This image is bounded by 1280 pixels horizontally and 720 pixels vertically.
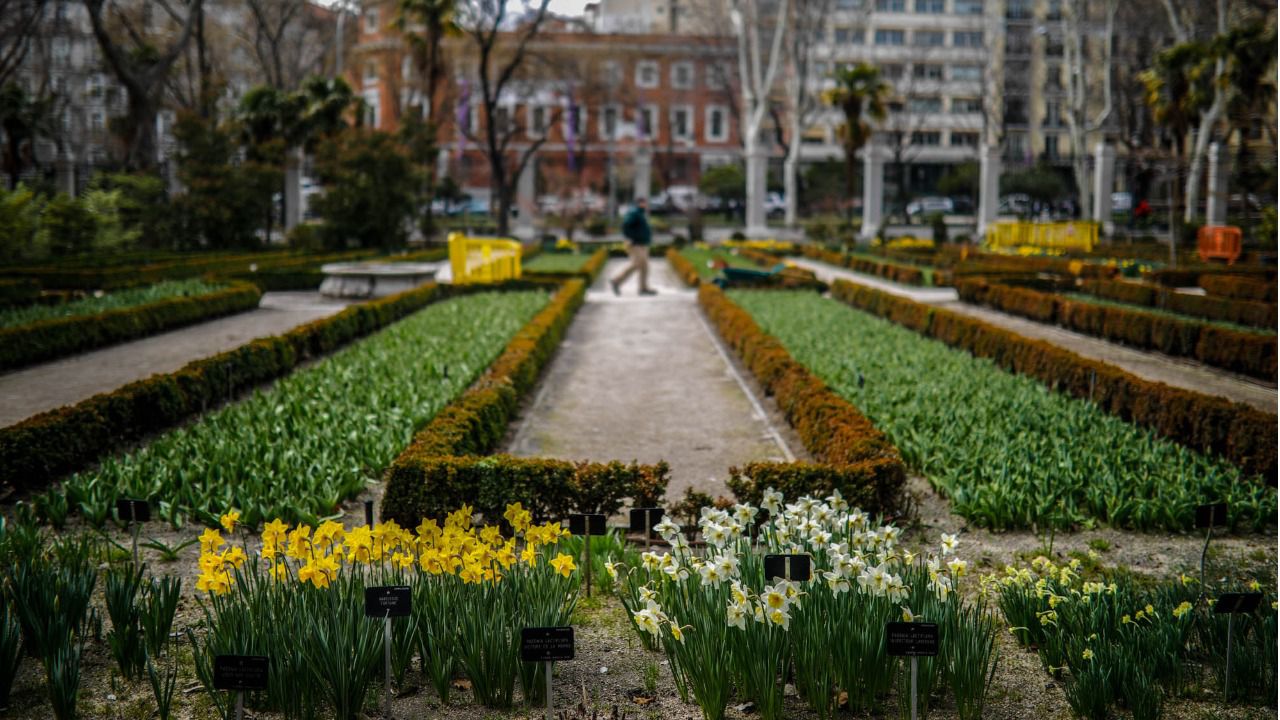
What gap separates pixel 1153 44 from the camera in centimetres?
4325

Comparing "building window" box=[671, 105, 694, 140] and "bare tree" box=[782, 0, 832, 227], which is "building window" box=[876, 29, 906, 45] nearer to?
"building window" box=[671, 105, 694, 140]

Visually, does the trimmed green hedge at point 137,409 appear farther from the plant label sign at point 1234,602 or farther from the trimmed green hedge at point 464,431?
the plant label sign at point 1234,602

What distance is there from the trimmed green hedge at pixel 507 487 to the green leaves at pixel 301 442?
1.38 ft

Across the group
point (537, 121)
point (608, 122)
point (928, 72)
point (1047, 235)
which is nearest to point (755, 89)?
point (1047, 235)

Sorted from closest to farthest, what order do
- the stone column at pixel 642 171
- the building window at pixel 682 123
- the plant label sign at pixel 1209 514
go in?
the plant label sign at pixel 1209 514
the stone column at pixel 642 171
the building window at pixel 682 123

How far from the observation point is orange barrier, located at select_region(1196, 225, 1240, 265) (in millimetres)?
23109

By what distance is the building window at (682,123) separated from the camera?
193ft

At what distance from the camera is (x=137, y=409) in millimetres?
7578

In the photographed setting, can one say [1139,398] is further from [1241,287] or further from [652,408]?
[1241,287]

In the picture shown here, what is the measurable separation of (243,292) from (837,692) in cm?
1487

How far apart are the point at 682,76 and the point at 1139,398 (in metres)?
52.8

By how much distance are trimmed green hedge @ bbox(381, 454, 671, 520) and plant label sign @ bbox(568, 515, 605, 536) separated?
88 centimetres

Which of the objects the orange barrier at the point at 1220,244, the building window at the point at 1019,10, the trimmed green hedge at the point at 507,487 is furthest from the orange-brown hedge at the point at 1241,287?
the building window at the point at 1019,10

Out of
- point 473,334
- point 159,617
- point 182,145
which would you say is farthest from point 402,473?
point 182,145
